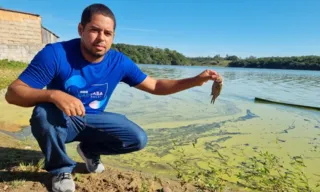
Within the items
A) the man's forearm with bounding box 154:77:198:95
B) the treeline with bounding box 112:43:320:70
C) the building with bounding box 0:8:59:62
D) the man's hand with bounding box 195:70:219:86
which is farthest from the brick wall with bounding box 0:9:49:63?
the treeline with bounding box 112:43:320:70

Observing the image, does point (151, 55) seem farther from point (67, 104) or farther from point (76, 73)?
point (67, 104)

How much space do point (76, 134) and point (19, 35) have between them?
23058 mm

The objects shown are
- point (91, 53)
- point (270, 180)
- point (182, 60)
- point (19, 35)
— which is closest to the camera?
point (91, 53)

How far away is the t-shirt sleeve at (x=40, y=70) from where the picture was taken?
2.39m

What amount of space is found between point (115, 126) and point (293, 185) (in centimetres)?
218

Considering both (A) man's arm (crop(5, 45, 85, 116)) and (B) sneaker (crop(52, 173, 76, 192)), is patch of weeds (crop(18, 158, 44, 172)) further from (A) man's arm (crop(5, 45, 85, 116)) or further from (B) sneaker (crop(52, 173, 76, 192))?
(A) man's arm (crop(5, 45, 85, 116))

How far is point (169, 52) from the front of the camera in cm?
12031

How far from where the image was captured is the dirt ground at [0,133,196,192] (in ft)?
8.83

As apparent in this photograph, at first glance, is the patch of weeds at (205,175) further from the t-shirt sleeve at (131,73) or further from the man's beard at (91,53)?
the man's beard at (91,53)

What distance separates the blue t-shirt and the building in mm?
21156

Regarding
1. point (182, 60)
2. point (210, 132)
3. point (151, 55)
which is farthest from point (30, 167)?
point (182, 60)

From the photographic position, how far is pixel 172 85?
3275mm

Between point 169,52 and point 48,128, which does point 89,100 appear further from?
point 169,52

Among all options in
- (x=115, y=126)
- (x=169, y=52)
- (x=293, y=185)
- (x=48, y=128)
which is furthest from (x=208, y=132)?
(x=169, y=52)
